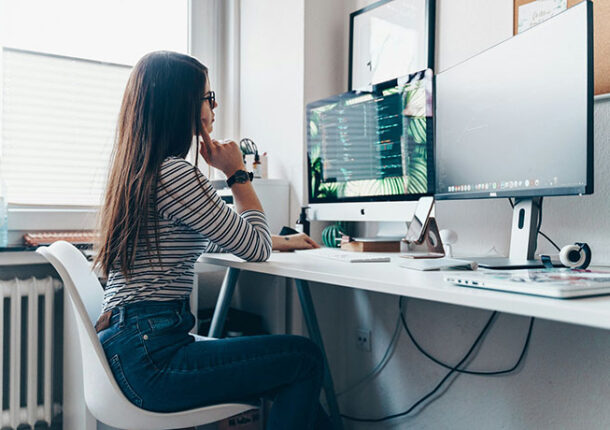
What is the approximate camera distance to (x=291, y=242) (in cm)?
168

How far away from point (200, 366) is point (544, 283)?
2.12 feet

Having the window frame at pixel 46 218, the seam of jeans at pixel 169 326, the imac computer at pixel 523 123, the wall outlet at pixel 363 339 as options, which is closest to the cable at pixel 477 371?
the wall outlet at pixel 363 339

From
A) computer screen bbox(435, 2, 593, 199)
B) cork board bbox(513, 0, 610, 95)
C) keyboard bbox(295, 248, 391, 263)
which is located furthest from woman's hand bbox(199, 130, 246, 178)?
cork board bbox(513, 0, 610, 95)

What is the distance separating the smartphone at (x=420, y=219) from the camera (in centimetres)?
142

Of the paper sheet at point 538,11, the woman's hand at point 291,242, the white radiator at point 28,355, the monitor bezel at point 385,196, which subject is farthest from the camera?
the white radiator at point 28,355

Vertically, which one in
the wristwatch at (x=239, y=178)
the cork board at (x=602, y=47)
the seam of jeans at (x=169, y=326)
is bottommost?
the seam of jeans at (x=169, y=326)

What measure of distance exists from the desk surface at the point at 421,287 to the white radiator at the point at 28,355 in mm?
686

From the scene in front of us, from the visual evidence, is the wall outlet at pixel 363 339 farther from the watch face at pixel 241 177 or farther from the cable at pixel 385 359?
the watch face at pixel 241 177

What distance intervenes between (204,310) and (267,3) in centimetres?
125

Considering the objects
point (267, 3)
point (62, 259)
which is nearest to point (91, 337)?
point (62, 259)

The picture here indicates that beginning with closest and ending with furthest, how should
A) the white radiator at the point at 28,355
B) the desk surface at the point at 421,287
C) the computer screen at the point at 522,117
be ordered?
the desk surface at the point at 421,287 < the computer screen at the point at 522,117 < the white radiator at the point at 28,355

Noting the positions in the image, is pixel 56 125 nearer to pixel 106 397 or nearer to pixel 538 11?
pixel 106 397

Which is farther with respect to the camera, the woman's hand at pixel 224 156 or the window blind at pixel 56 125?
the window blind at pixel 56 125

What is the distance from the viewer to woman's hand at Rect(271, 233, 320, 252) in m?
1.66
